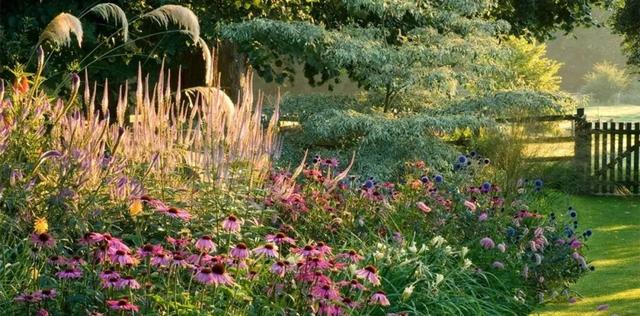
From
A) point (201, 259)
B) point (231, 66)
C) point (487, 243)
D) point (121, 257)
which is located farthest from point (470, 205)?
point (231, 66)

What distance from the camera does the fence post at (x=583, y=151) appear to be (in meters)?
14.2

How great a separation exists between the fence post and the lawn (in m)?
0.81

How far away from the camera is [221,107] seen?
517cm

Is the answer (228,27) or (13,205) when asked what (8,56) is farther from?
(13,205)

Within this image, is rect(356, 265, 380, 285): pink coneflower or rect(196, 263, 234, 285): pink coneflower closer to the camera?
rect(196, 263, 234, 285): pink coneflower

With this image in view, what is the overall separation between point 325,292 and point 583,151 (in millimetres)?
11904

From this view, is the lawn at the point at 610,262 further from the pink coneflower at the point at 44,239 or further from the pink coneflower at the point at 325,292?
the pink coneflower at the point at 44,239

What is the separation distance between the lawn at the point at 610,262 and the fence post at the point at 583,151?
81cm

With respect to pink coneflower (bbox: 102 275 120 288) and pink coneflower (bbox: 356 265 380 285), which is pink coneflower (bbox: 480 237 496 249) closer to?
pink coneflower (bbox: 356 265 380 285)

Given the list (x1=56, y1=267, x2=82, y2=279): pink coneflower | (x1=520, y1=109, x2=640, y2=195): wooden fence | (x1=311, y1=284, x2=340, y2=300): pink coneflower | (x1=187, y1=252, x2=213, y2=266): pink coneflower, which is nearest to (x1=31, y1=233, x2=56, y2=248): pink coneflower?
(x1=56, y1=267, x2=82, y2=279): pink coneflower

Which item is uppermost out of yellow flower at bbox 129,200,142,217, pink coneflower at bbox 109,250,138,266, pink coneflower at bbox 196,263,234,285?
yellow flower at bbox 129,200,142,217

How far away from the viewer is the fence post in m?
14.2

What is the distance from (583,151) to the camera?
14.7 metres

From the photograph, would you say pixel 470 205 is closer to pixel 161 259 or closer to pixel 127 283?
pixel 161 259
